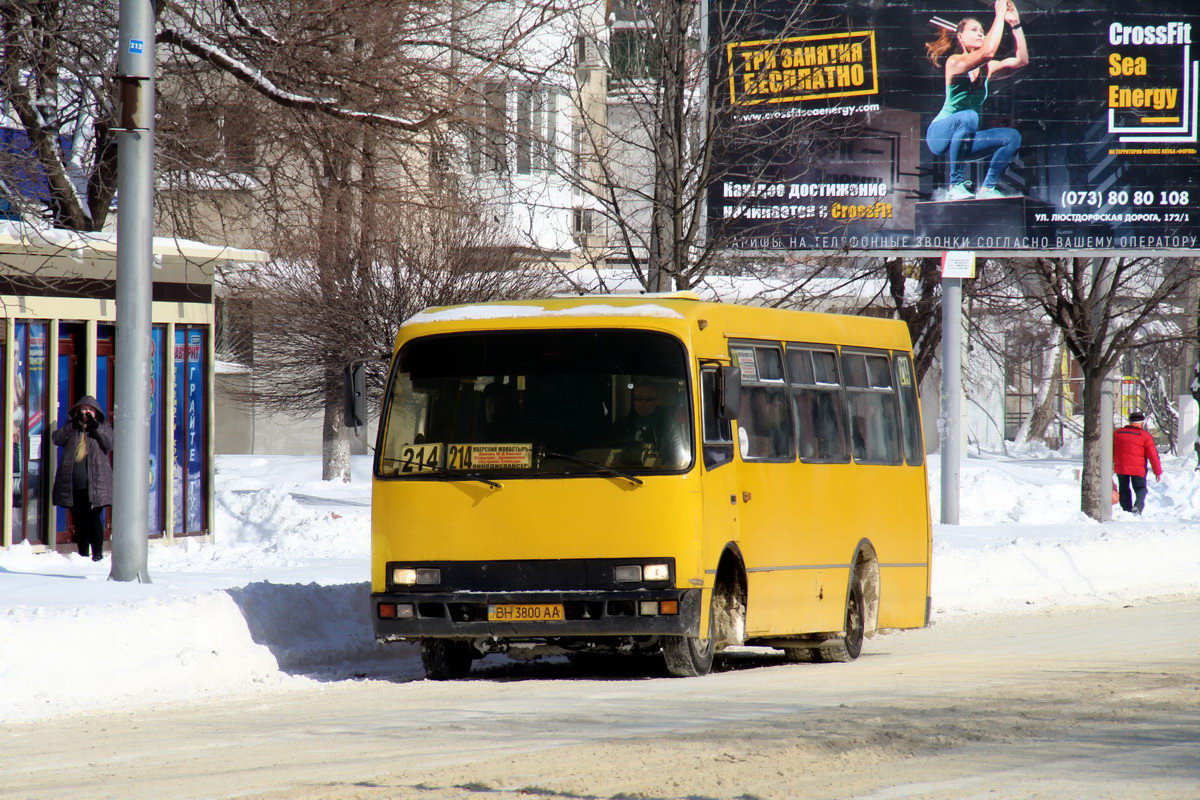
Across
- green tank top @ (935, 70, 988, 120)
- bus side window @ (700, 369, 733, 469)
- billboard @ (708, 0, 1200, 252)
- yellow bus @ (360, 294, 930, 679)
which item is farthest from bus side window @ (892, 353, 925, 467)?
green tank top @ (935, 70, 988, 120)

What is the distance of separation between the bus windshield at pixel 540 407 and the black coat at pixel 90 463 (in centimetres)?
742

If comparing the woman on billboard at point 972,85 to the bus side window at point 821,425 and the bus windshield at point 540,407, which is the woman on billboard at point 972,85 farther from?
the bus windshield at point 540,407

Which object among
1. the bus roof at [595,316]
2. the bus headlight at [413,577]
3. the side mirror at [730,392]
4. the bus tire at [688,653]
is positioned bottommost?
the bus tire at [688,653]

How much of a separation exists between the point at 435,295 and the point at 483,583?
18278mm

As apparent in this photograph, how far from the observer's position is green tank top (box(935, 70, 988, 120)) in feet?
73.3

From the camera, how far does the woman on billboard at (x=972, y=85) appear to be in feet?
73.3

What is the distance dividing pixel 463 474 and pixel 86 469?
8050 millimetres

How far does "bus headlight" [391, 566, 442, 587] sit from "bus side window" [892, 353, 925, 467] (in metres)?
5.12

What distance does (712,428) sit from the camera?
11.6m

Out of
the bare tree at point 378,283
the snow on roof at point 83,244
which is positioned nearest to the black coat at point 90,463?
the snow on roof at point 83,244

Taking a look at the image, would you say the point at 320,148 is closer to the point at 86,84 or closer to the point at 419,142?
the point at 419,142

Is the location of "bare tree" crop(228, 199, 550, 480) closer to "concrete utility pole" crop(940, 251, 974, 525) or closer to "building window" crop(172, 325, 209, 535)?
"building window" crop(172, 325, 209, 535)

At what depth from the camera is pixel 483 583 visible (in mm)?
11273

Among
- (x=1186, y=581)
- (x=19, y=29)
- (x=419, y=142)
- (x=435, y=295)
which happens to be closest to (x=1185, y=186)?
(x=1186, y=581)
